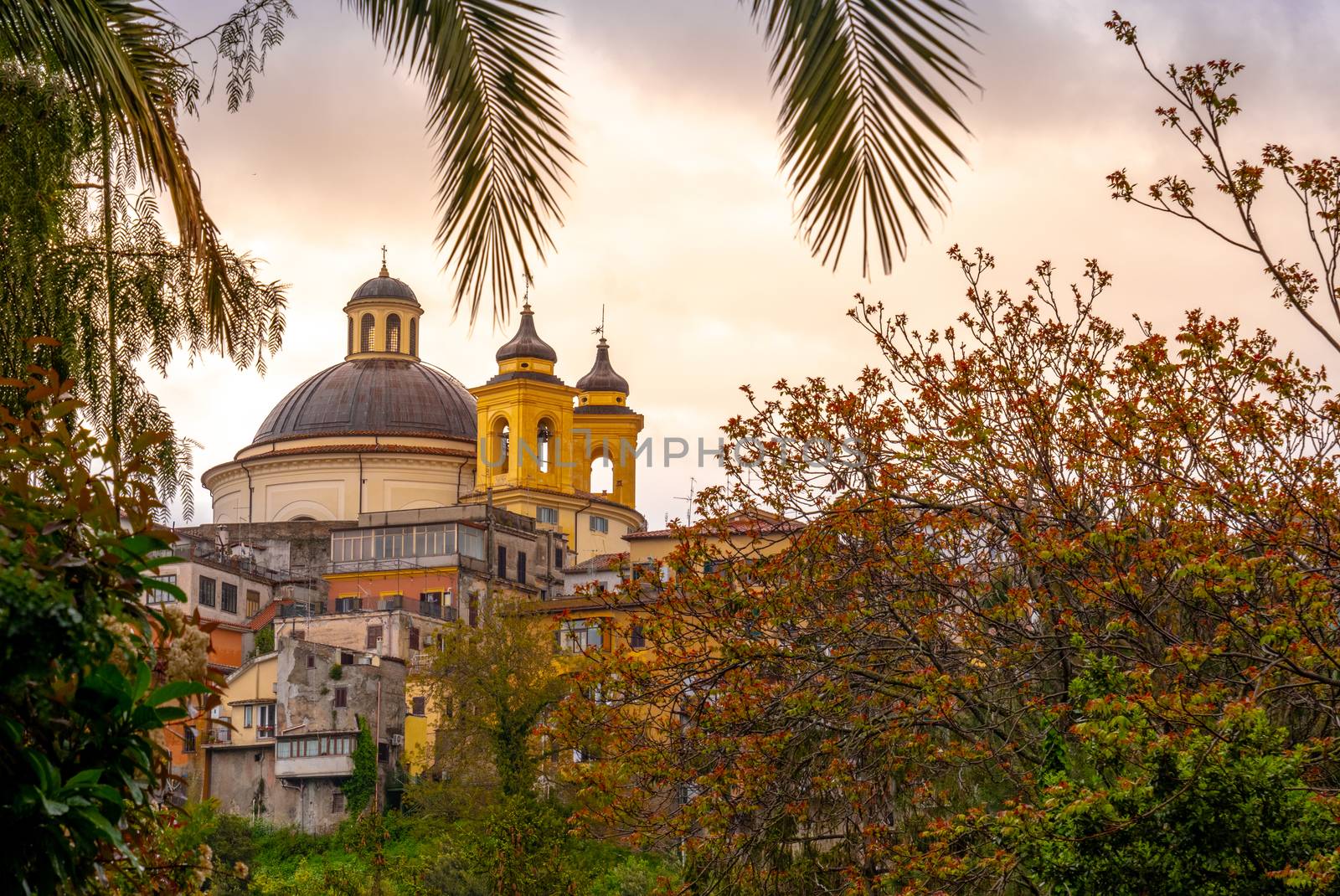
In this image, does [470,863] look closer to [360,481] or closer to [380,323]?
[360,481]

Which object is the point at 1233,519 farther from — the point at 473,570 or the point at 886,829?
the point at 473,570

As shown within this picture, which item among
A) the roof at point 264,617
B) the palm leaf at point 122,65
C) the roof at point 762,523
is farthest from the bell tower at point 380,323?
the palm leaf at point 122,65

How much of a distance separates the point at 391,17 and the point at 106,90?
983 mm

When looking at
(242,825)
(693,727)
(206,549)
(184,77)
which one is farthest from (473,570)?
(184,77)

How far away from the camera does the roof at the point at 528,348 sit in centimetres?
6588

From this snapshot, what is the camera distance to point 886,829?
12945 millimetres

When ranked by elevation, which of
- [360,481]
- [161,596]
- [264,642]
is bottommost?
[264,642]

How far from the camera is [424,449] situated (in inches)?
2525

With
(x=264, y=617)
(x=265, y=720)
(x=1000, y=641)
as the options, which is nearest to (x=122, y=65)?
(x=1000, y=641)

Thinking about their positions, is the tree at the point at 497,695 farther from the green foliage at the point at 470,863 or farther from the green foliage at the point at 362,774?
the green foliage at the point at 362,774

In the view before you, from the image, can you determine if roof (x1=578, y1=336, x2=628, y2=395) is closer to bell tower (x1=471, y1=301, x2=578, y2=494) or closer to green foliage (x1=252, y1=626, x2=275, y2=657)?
bell tower (x1=471, y1=301, x2=578, y2=494)

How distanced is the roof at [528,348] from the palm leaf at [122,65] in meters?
58.3

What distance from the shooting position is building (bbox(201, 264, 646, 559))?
209 feet

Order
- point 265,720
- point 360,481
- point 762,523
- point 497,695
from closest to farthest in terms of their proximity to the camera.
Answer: point 762,523 < point 497,695 < point 265,720 < point 360,481
